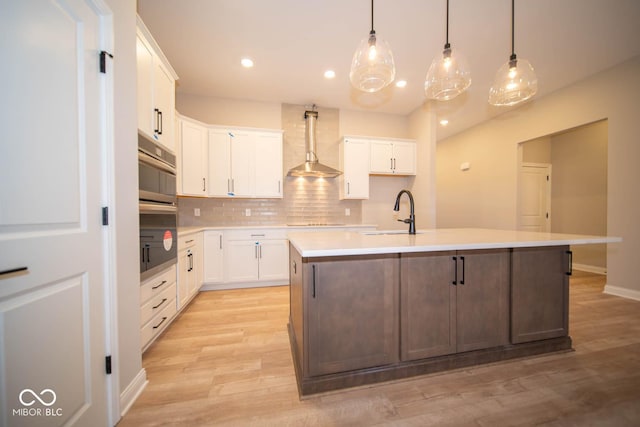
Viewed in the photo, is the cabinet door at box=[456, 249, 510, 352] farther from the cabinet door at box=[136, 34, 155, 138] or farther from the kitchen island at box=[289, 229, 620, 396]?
the cabinet door at box=[136, 34, 155, 138]

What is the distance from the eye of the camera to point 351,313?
1.41m

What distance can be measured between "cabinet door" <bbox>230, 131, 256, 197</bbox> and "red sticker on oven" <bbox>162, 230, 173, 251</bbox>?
1505 millimetres

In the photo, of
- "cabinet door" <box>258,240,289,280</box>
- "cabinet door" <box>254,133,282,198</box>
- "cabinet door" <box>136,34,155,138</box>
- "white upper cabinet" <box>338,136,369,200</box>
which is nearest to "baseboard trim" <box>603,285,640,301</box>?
"white upper cabinet" <box>338,136,369,200</box>

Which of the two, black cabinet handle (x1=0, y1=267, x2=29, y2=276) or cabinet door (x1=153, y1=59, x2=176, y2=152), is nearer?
black cabinet handle (x1=0, y1=267, x2=29, y2=276)

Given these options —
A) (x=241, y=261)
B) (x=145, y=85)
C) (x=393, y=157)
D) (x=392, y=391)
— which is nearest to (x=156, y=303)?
(x=241, y=261)

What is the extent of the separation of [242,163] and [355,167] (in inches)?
74.5

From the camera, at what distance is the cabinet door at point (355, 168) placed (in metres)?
3.90

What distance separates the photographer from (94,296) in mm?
1091

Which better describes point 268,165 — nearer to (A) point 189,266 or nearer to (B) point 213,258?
(B) point 213,258

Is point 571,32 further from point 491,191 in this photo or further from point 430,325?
point 430,325

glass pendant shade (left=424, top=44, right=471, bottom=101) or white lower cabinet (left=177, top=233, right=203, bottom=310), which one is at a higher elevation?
glass pendant shade (left=424, top=44, right=471, bottom=101)

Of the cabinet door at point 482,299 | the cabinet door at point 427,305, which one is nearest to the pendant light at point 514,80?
the cabinet door at point 482,299

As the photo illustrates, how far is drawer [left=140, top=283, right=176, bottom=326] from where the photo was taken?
172 centimetres

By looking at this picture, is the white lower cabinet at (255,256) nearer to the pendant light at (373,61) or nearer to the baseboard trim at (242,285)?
the baseboard trim at (242,285)
